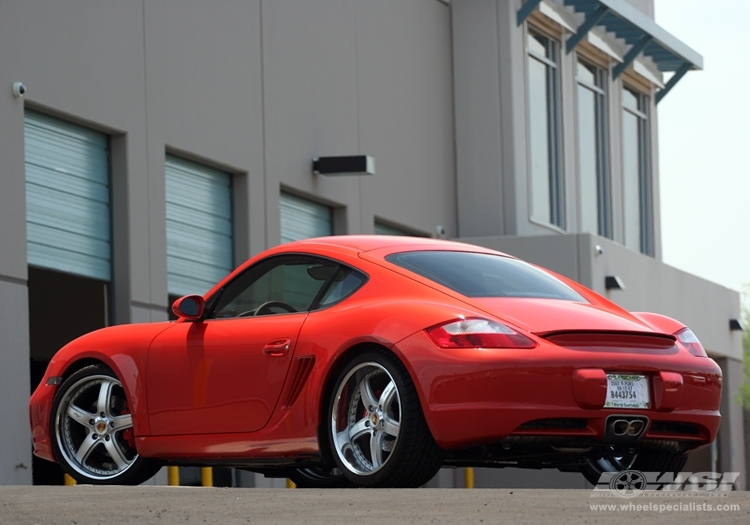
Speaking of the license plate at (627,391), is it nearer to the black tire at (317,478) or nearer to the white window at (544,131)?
the black tire at (317,478)

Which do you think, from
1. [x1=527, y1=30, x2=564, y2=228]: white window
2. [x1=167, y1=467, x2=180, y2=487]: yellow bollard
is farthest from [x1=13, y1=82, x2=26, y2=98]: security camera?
[x1=527, y1=30, x2=564, y2=228]: white window

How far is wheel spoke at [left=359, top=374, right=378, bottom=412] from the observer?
7277mm

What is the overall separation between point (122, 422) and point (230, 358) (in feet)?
3.22

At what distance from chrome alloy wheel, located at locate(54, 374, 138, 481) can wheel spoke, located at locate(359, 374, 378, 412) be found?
178cm

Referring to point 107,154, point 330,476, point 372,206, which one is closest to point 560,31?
point 372,206

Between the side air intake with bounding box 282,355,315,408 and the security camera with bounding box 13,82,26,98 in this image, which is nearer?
the side air intake with bounding box 282,355,315,408

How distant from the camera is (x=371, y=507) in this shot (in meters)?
5.66

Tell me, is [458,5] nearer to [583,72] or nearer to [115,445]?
[583,72]

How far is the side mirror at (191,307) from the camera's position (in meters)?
8.35

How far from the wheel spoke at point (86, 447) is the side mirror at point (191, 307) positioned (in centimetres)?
91

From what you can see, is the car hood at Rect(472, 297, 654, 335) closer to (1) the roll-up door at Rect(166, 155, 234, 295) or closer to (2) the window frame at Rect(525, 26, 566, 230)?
(1) the roll-up door at Rect(166, 155, 234, 295)

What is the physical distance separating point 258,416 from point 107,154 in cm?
785

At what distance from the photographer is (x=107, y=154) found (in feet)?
49.9

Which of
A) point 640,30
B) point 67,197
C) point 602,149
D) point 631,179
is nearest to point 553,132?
point 602,149
